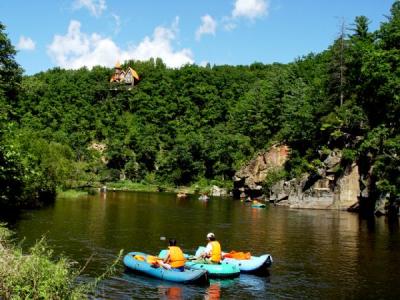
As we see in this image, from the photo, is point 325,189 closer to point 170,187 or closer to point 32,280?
point 170,187

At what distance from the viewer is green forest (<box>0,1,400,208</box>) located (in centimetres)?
5056

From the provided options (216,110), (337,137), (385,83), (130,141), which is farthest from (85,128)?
(385,83)

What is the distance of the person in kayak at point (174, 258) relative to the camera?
2089 cm

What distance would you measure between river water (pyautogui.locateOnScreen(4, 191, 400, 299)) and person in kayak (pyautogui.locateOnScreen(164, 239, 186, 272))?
33.7 inches

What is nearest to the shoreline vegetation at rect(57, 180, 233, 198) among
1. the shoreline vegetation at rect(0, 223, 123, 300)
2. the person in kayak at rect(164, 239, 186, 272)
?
the person in kayak at rect(164, 239, 186, 272)

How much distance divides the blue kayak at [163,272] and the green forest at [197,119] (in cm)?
1476

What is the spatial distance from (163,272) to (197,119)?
335ft

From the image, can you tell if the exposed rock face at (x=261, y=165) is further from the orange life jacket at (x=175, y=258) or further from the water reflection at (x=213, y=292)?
the water reflection at (x=213, y=292)

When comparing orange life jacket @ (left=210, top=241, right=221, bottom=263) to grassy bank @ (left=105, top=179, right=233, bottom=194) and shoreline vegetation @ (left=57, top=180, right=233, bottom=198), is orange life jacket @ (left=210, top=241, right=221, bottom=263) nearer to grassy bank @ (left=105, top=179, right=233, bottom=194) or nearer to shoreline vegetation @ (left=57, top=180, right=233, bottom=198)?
shoreline vegetation @ (left=57, top=180, right=233, bottom=198)

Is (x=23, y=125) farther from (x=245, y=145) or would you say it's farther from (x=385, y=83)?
(x=385, y=83)

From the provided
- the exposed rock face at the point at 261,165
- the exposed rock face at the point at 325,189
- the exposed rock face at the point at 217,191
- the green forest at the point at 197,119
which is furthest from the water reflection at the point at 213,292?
the exposed rock face at the point at 217,191

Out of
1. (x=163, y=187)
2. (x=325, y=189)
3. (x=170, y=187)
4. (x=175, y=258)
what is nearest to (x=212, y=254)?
(x=175, y=258)

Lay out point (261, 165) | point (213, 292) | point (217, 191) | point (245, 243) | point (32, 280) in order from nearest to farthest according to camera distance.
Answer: point (32, 280) < point (213, 292) < point (245, 243) < point (261, 165) < point (217, 191)

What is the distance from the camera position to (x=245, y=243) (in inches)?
1223
